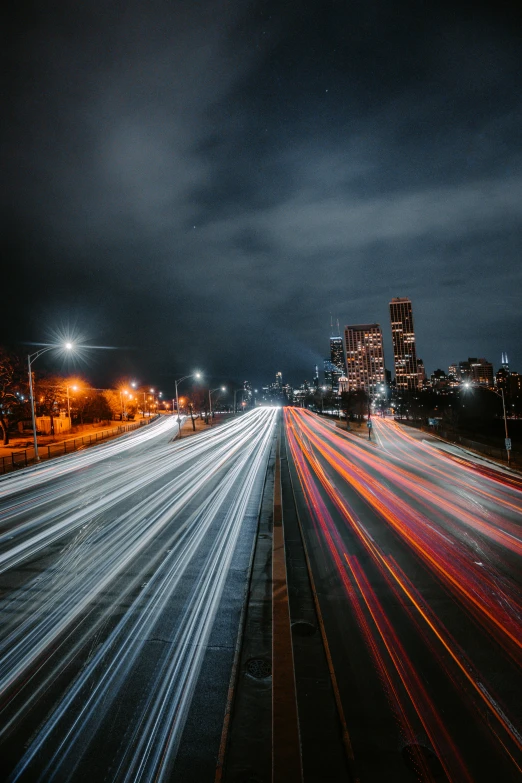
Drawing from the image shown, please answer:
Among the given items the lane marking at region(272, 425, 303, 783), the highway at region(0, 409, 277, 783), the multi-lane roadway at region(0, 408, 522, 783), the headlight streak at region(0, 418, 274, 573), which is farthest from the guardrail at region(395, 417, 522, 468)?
the lane marking at region(272, 425, 303, 783)

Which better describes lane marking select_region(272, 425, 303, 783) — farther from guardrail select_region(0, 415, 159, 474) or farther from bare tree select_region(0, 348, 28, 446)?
bare tree select_region(0, 348, 28, 446)

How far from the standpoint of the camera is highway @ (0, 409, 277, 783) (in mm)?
4348

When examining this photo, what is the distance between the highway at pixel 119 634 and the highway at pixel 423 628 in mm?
1952

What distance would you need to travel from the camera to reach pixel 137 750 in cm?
430

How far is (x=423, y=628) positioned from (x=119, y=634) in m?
5.47

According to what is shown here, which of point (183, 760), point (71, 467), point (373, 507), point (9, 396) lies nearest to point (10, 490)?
point (71, 467)

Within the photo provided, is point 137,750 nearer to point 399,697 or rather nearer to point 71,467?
point 399,697

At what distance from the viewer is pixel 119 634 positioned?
6.50 meters

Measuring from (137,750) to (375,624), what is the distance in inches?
172

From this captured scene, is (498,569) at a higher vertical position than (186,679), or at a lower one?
lower

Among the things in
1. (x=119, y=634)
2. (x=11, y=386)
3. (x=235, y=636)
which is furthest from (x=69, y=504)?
(x=11, y=386)

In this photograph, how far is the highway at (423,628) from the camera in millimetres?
4402

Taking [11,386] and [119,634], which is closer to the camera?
[119,634]

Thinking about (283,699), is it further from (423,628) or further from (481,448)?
(481,448)
